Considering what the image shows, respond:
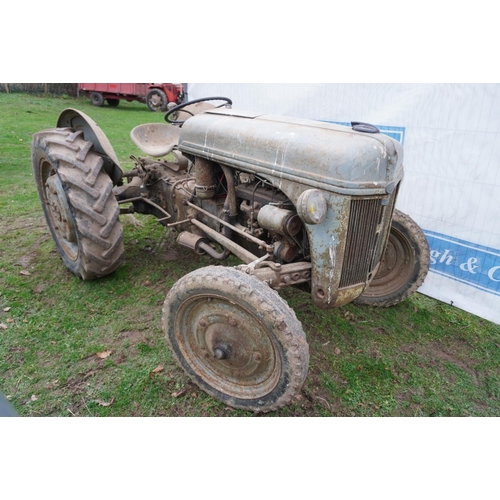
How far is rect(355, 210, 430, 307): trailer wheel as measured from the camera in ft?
10.3

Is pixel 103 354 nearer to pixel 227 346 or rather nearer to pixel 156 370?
pixel 156 370

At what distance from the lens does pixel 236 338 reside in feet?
7.63

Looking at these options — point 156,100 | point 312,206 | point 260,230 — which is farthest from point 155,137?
point 156,100

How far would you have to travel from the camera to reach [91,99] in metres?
15.8

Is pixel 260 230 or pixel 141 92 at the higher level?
pixel 260 230

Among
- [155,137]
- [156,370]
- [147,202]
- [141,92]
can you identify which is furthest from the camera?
[141,92]

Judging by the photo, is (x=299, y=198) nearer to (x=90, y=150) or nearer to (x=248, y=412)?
(x=248, y=412)

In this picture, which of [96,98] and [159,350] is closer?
[159,350]

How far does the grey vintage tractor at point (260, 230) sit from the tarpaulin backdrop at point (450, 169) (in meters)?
0.74

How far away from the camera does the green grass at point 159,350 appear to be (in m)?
2.49

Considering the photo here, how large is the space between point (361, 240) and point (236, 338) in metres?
0.94

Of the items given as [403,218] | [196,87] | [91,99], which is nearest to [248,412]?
[403,218]

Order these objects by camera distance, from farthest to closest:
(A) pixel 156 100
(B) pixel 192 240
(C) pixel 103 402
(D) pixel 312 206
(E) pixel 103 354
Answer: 1. (A) pixel 156 100
2. (B) pixel 192 240
3. (E) pixel 103 354
4. (C) pixel 103 402
5. (D) pixel 312 206

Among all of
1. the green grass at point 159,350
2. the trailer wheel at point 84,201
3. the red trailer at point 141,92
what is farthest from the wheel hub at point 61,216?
the red trailer at point 141,92
